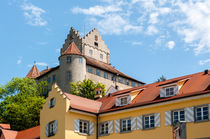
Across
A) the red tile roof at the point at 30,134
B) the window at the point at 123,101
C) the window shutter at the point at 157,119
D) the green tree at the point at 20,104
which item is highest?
the green tree at the point at 20,104

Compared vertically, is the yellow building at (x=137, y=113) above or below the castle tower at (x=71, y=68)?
below

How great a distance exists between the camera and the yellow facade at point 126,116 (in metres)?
29.4

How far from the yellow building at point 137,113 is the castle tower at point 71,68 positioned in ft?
136

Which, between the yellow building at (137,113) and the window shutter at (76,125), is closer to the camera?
the yellow building at (137,113)

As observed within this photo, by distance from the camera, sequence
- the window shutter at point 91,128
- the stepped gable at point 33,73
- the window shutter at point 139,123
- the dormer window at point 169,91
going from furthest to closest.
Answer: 1. the stepped gable at point 33,73
2. the window shutter at point 91,128
3. the window shutter at point 139,123
4. the dormer window at point 169,91

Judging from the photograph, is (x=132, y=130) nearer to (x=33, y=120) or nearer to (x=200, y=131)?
(x=200, y=131)

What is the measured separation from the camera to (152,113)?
3288 centimetres

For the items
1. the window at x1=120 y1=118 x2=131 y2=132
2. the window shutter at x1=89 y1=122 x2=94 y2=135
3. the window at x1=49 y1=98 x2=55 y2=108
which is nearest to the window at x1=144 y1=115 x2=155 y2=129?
the window at x1=120 y1=118 x2=131 y2=132

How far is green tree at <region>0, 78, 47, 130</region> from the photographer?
210 ft

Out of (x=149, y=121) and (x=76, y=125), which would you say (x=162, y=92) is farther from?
(x=76, y=125)

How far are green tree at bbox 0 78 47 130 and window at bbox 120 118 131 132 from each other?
99.5ft

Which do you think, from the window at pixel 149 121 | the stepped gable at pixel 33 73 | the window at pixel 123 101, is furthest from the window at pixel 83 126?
the stepped gable at pixel 33 73

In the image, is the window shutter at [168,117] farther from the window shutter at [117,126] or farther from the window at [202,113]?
the window shutter at [117,126]

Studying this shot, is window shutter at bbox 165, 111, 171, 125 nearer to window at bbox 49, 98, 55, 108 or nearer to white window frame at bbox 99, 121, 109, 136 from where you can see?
white window frame at bbox 99, 121, 109, 136
